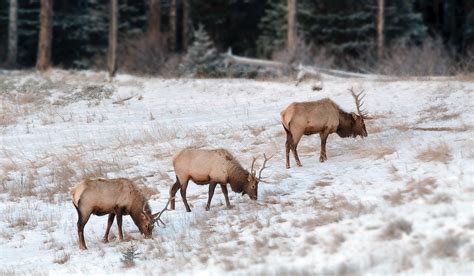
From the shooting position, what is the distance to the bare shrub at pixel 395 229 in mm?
7504

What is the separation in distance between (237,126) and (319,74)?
20.8 ft

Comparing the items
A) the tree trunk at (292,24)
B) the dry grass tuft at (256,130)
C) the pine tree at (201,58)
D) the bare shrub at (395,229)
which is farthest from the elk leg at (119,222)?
the tree trunk at (292,24)

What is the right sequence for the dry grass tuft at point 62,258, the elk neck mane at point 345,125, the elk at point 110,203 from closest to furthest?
1. the dry grass tuft at point 62,258
2. the elk at point 110,203
3. the elk neck mane at point 345,125

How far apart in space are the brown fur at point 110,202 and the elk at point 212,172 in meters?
0.92

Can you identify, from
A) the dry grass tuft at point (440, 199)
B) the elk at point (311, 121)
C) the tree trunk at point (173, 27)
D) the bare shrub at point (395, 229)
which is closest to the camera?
the bare shrub at point (395, 229)

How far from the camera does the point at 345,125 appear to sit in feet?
41.9

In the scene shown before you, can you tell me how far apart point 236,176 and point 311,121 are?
2155mm

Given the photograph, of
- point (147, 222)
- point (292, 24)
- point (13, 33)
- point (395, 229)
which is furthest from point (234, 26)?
point (395, 229)

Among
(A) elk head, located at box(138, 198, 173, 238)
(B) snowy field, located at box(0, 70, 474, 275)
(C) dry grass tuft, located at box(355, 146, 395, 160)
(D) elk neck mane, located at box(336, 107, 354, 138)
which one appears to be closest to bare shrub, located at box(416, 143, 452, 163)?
(B) snowy field, located at box(0, 70, 474, 275)

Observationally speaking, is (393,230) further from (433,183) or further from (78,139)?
(78,139)

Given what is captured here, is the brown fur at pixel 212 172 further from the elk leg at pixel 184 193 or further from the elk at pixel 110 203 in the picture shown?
the elk at pixel 110 203

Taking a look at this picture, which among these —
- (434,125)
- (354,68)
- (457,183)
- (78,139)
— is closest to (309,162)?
(434,125)

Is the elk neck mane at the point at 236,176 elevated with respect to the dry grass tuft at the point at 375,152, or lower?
lower

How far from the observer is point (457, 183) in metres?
8.80
